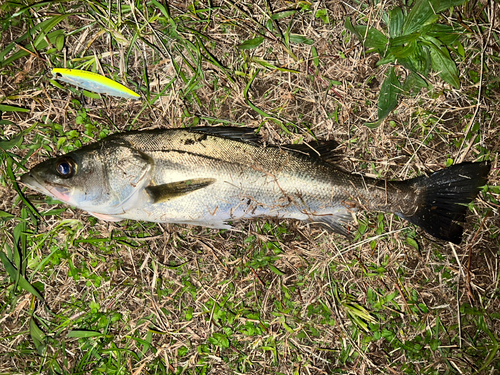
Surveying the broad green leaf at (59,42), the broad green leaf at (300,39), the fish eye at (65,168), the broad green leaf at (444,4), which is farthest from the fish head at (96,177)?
the broad green leaf at (444,4)

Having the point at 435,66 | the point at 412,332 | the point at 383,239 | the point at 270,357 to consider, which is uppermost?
the point at 435,66

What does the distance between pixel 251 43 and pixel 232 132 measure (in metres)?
1.01

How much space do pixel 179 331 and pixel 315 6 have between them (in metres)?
3.87

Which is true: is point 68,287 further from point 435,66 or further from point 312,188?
point 435,66

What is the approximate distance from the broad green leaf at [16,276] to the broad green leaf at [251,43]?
3462mm

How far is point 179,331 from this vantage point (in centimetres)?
360

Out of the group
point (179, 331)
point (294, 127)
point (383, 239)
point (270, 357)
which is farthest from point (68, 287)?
point (383, 239)

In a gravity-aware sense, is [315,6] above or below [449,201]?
above

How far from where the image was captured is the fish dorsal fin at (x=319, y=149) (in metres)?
3.38

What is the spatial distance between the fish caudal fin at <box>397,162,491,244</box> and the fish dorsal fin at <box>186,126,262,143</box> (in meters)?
1.77

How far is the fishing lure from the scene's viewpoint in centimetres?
328

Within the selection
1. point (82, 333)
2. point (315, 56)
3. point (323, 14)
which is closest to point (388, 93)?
point (315, 56)

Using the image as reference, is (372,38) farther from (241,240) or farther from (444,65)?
(241,240)

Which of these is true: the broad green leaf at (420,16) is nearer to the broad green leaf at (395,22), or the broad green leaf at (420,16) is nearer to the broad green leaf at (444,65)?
the broad green leaf at (395,22)
